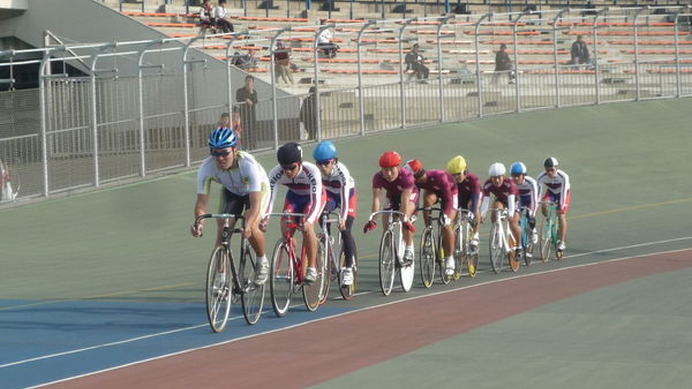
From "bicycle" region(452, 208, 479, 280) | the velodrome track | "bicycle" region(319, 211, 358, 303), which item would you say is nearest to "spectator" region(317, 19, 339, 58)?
the velodrome track

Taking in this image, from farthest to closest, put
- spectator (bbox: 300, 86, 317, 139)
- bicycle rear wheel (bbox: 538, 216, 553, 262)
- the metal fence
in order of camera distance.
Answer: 1. spectator (bbox: 300, 86, 317, 139)
2. the metal fence
3. bicycle rear wheel (bbox: 538, 216, 553, 262)

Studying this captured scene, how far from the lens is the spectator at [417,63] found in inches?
1048

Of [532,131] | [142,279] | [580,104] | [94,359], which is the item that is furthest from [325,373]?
[580,104]

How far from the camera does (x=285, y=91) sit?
2541 cm

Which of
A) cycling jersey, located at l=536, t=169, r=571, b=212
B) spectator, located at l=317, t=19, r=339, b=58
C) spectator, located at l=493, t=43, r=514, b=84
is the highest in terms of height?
spectator, located at l=317, t=19, r=339, b=58

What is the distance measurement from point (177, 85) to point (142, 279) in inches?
321

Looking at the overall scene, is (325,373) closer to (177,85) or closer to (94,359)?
(94,359)

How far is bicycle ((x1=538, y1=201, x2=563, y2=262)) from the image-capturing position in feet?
57.8

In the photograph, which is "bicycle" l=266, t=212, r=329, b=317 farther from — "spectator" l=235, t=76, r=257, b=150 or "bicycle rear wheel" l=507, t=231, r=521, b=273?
"spectator" l=235, t=76, r=257, b=150

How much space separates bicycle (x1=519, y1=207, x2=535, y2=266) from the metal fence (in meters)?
7.35

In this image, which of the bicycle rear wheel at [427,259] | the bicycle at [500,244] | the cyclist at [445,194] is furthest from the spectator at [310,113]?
the bicycle rear wheel at [427,259]

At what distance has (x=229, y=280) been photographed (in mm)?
10875

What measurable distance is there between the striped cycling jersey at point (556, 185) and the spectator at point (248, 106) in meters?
7.33

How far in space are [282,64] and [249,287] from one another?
14.4 metres
